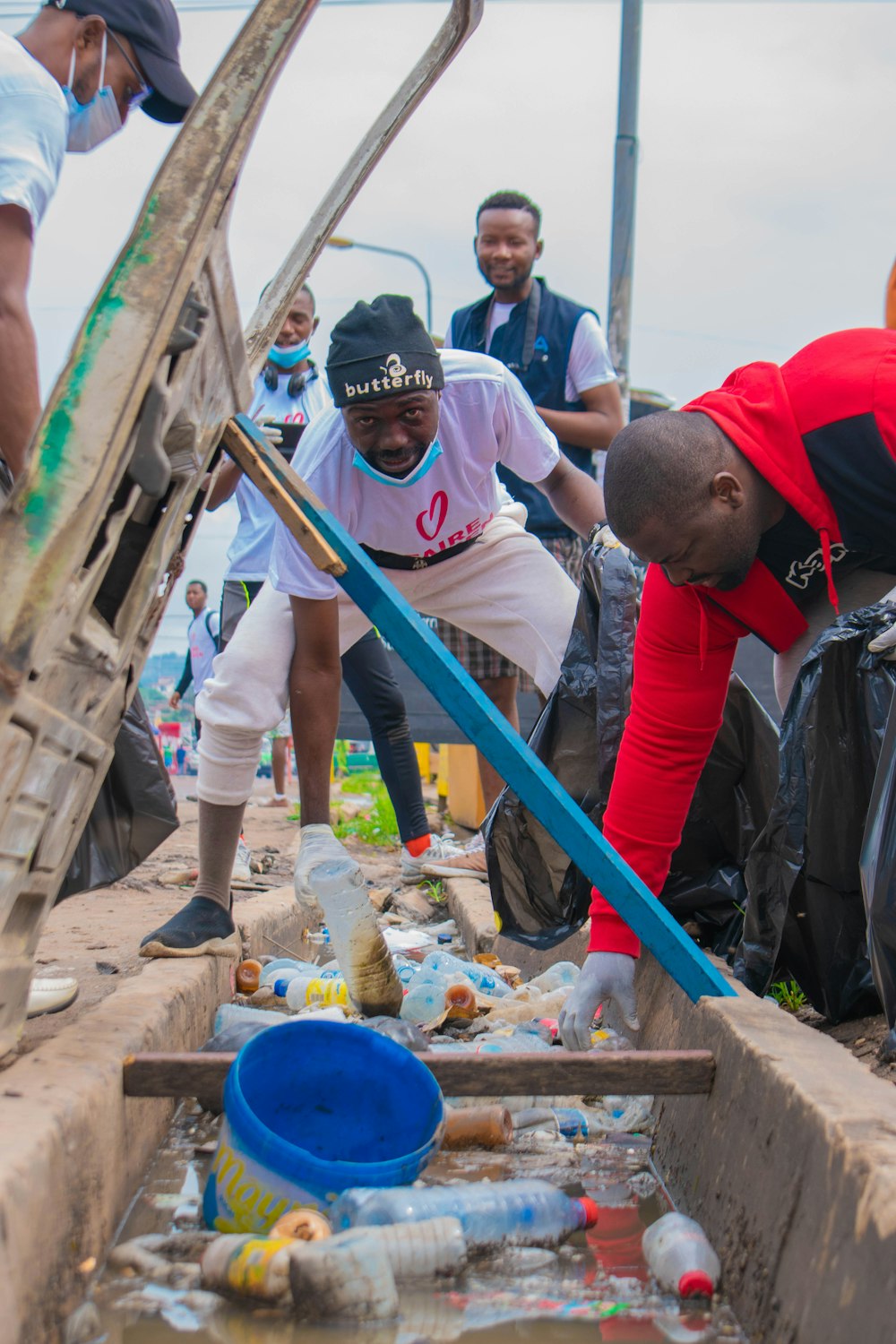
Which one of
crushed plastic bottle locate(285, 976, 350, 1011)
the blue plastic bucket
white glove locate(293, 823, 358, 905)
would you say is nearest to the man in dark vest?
white glove locate(293, 823, 358, 905)

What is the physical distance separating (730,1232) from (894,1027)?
0.52 m

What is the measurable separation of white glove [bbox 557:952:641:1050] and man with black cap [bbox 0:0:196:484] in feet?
5.31

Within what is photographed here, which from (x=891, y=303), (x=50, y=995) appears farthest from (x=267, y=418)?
(x=50, y=995)

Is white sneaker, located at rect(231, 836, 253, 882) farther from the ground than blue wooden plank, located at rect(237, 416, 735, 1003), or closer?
closer

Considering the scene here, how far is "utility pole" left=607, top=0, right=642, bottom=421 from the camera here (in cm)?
766

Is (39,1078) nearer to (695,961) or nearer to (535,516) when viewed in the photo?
(695,961)

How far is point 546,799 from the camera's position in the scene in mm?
2396

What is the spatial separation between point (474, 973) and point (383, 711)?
1.77 metres

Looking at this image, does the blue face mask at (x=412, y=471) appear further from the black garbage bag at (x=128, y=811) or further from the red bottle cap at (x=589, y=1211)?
the red bottle cap at (x=589, y=1211)

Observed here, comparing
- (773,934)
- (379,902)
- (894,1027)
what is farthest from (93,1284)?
(379,902)

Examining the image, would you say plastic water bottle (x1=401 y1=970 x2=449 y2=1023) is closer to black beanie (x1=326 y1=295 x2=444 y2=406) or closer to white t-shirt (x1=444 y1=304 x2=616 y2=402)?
black beanie (x1=326 y1=295 x2=444 y2=406)

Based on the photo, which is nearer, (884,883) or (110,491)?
(110,491)

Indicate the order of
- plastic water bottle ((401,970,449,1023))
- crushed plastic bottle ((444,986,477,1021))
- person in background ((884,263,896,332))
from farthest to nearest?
1. person in background ((884,263,896,332))
2. plastic water bottle ((401,970,449,1023))
3. crushed plastic bottle ((444,986,477,1021))

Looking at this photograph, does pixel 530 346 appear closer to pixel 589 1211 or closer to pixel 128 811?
pixel 128 811
